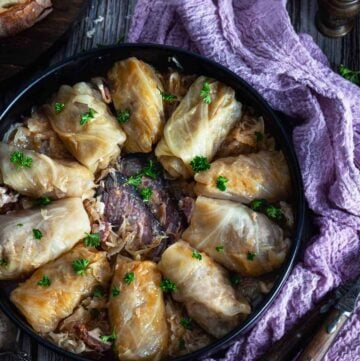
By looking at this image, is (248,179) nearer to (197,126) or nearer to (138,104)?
(197,126)

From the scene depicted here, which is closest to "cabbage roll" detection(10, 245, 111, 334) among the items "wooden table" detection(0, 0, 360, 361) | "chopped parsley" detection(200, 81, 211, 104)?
"chopped parsley" detection(200, 81, 211, 104)

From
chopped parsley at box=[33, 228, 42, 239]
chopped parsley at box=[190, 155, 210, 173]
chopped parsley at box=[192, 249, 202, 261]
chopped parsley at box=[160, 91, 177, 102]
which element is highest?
chopped parsley at box=[160, 91, 177, 102]

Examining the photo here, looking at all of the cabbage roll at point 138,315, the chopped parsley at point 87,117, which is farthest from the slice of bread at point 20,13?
the cabbage roll at point 138,315

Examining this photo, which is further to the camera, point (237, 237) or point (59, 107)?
point (59, 107)

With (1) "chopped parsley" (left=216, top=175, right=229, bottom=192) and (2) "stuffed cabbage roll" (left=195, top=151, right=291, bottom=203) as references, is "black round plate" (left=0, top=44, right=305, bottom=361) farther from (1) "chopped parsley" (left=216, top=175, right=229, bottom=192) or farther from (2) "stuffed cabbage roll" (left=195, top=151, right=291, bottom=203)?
(1) "chopped parsley" (left=216, top=175, right=229, bottom=192)

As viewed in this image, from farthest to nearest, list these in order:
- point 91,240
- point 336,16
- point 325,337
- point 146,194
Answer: point 336,16 < point 146,194 < point 91,240 < point 325,337

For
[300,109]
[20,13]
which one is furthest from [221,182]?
[20,13]

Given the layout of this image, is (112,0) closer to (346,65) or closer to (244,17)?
(244,17)
